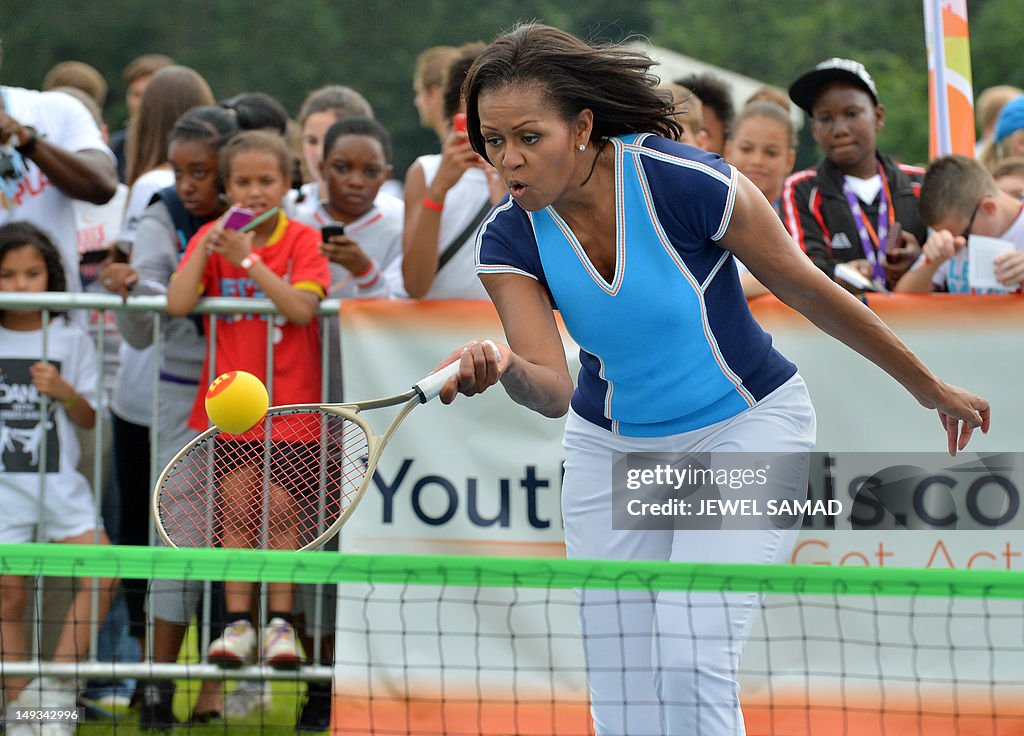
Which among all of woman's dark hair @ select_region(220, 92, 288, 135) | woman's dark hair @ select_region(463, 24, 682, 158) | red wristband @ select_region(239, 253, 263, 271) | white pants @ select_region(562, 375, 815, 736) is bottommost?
white pants @ select_region(562, 375, 815, 736)

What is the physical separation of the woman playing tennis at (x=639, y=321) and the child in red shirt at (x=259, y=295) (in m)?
1.76

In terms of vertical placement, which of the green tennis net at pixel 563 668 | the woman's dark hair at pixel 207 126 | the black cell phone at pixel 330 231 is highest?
the woman's dark hair at pixel 207 126

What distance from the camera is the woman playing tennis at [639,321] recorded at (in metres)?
3.96

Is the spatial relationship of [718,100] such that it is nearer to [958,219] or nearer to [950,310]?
[958,219]

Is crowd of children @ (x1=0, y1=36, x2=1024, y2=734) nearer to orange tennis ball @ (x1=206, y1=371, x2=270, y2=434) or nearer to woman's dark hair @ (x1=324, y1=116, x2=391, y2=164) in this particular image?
woman's dark hair @ (x1=324, y1=116, x2=391, y2=164)

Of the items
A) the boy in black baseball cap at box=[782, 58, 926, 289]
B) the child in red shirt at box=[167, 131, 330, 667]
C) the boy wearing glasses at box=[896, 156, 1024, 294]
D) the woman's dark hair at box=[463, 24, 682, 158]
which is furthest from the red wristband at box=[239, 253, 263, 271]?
the boy wearing glasses at box=[896, 156, 1024, 294]

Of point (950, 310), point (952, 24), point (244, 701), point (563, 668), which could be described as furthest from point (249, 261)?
point (952, 24)

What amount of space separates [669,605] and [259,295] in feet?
9.44

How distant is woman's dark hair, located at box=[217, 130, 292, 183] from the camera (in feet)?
20.6

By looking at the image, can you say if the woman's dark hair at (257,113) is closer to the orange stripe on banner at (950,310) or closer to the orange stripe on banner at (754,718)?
the orange stripe on banner at (754,718)

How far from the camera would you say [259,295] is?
20.5ft

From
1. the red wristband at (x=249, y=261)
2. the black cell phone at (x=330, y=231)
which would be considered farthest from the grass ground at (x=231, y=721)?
the black cell phone at (x=330, y=231)

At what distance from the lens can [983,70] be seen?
3431 cm

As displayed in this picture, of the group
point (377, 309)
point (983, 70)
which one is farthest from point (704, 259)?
point (983, 70)
